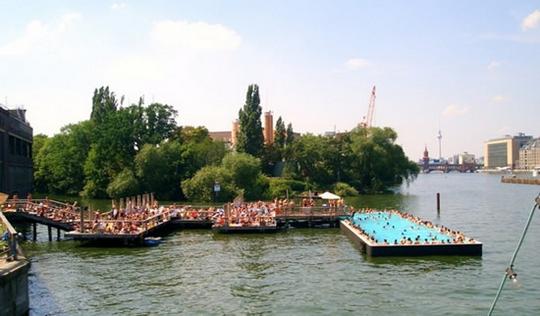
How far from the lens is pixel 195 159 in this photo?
343 ft

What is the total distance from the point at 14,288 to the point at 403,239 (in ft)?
85.7

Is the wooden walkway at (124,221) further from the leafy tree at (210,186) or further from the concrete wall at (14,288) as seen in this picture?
the leafy tree at (210,186)

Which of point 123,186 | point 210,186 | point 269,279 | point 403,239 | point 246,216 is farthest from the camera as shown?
point 123,186

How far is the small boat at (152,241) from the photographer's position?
150 ft

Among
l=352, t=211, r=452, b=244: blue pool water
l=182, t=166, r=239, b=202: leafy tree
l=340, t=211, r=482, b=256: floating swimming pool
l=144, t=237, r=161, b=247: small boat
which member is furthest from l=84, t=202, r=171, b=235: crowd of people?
l=182, t=166, r=239, b=202: leafy tree

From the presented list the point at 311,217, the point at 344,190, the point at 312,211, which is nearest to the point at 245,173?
the point at 344,190

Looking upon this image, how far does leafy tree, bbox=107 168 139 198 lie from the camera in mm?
96125

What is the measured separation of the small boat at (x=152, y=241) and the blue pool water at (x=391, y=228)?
653 inches

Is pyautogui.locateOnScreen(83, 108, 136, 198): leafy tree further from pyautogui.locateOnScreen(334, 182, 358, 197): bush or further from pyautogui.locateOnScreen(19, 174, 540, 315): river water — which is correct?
pyautogui.locateOnScreen(19, 174, 540, 315): river water

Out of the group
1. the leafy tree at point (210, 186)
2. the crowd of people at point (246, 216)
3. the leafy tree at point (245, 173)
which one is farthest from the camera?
the leafy tree at point (245, 173)

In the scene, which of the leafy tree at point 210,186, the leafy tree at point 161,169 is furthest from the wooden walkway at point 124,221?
the leafy tree at point 161,169

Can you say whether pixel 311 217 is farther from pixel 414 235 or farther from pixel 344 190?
pixel 344 190

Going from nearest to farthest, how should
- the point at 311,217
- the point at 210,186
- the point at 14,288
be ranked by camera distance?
the point at 14,288
the point at 311,217
the point at 210,186

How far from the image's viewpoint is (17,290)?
2255cm
